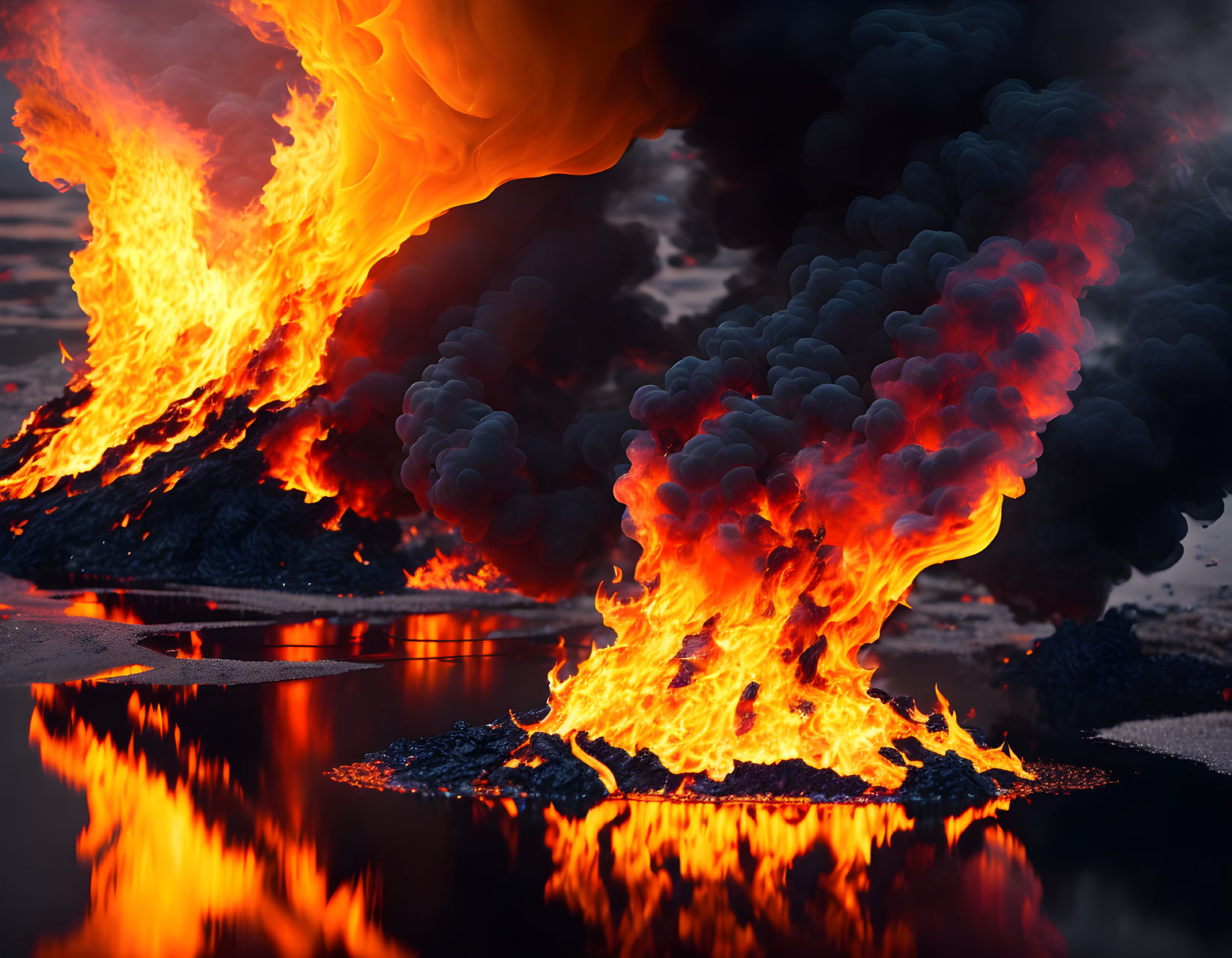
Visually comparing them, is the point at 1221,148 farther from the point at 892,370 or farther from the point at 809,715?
the point at 809,715

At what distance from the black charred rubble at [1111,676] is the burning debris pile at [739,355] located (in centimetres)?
44

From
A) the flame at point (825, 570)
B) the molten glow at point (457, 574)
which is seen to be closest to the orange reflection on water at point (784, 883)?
the flame at point (825, 570)

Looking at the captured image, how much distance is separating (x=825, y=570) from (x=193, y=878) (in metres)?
7.38

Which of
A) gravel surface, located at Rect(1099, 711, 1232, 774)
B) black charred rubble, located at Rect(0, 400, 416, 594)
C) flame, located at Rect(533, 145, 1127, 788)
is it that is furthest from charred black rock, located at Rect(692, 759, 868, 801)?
black charred rubble, located at Rect(0, 400, 416, 594)

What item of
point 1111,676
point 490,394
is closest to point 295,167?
point 490,394

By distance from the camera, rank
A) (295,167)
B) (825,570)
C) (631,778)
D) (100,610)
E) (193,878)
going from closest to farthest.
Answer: (193,878), (631,778), (825,570), (295,167), (100,610)

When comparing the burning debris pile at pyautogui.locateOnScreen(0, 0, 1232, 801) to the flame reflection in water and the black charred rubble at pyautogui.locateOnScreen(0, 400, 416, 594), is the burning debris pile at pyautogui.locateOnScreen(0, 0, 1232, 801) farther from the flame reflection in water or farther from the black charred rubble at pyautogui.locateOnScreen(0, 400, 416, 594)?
the black charred rubble at pyautogui.locateOnScreen(0, 400, 416, 594)

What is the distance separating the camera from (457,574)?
3372cm

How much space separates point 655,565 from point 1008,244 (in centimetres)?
558

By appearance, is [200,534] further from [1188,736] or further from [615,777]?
[1188,736]

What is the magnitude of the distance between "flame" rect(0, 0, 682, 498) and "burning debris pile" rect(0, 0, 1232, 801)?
0.08 m

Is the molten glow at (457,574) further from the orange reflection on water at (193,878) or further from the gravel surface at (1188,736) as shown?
the orange reflection on water at (193,878)

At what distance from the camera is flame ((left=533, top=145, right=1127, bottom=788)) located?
12664 millimetres

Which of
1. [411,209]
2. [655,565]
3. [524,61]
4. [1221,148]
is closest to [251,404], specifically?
[411,209]
